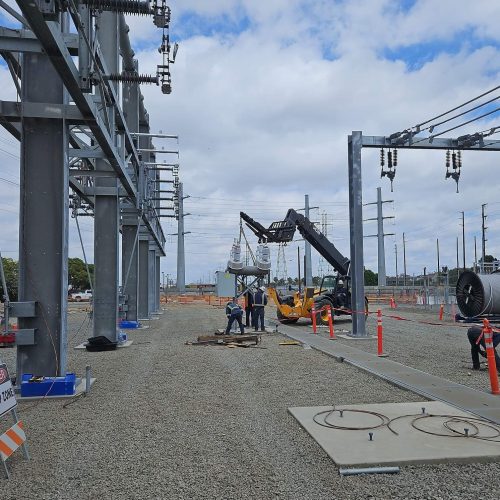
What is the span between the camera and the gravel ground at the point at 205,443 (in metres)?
4.80

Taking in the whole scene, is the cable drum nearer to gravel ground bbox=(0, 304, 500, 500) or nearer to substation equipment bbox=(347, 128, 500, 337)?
substation equipment bbox=(347, 128, 500, 337)

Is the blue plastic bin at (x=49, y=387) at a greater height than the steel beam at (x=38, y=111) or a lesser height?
lesser

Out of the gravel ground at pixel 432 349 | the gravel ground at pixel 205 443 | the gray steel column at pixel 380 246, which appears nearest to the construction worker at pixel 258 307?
the gravel ground at pixel 432 349

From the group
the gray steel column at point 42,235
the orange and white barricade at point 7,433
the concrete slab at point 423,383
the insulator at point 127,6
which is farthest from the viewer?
the gray steel column at point 42,235

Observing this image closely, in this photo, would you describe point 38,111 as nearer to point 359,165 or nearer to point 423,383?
point 423,383

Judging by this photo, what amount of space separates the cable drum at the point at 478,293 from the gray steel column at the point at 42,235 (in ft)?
39.3

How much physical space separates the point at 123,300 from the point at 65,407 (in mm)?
12540

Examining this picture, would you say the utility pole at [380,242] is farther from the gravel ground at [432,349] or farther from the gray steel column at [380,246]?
the gravel ground at [432,349]

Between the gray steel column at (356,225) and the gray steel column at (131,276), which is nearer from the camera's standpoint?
the gray steel column at (356,225)

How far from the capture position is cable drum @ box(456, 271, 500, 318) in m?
15.5

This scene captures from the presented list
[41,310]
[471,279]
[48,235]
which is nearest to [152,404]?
[41,310]

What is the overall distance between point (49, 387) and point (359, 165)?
12.1m

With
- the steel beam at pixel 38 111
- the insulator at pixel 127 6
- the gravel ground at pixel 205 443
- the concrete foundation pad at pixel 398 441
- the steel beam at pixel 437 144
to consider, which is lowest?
the gravel ground at pixel 205 443

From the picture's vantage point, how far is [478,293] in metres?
15.9
